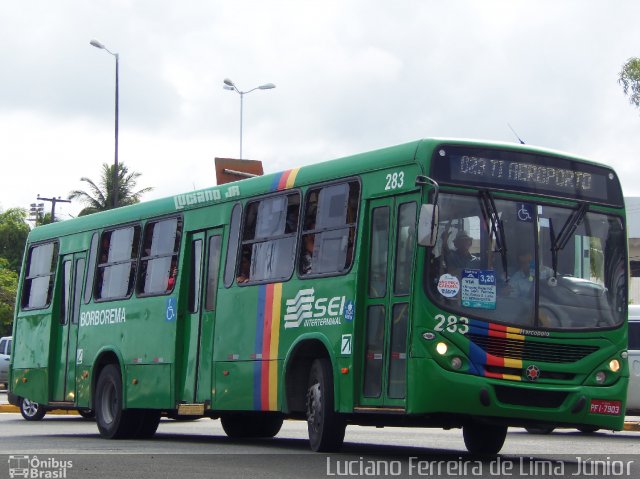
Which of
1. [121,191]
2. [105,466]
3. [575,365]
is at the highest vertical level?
[121,191]

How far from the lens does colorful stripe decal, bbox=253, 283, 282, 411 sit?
15.3m

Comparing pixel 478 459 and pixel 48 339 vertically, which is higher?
pixel 48 339

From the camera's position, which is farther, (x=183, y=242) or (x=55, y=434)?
(x=55, y=434)

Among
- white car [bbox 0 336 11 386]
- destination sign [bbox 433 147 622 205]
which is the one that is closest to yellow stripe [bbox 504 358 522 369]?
destination sign [bbox 433 147 622 205]

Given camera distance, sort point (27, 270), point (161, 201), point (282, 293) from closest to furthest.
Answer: point (282, 293) → point (161, 201) → point (27, 270)

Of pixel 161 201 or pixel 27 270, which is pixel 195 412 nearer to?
pixel 161 201

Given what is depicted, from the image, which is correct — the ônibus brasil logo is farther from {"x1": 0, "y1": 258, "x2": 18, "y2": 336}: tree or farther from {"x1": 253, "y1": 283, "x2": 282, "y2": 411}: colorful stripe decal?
{"x1": 0, "y1": 258, "x2": 18, "y2": 336}: tree

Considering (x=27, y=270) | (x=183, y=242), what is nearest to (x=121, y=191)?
(x=27, y=270)

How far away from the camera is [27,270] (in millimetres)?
22438

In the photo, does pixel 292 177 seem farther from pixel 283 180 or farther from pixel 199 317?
pixel 199 317

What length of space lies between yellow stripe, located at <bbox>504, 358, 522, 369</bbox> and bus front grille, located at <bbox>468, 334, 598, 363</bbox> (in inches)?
1.1

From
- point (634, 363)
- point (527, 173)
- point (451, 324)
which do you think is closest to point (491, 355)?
point (451, 324)

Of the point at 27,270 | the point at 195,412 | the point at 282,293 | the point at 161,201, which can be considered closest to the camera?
the point at 282,293

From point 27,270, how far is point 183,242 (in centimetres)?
542
